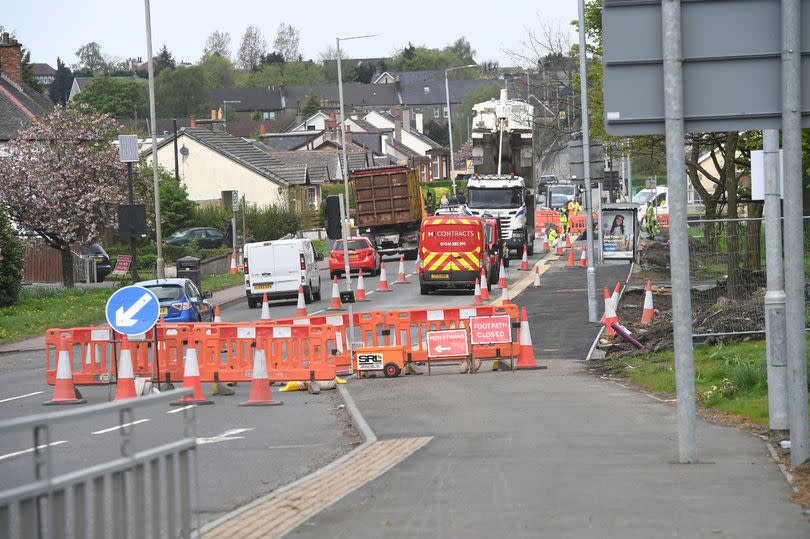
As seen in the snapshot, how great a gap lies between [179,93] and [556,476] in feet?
489

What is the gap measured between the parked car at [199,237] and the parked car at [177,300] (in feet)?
111

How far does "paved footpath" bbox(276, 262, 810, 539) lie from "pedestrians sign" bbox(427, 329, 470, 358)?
305 cm

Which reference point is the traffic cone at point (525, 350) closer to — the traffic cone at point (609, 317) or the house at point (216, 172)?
the traffic cone at point (609, 317)

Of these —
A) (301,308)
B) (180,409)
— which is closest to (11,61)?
(301,308)

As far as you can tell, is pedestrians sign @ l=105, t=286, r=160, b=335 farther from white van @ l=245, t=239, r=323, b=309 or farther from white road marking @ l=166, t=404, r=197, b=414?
white van @ l=245, t=239, r=323, b=309

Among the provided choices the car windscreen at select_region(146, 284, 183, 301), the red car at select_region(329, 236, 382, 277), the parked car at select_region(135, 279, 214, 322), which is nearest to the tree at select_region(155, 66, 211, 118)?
Result: the red car at select_region(329, 236, 382, 277)

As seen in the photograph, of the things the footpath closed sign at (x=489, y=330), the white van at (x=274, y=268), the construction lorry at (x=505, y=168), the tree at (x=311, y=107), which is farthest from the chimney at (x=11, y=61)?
the tree at (x=311, y=107)

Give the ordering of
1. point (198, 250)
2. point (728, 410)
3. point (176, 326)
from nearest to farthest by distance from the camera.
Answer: point (728, 410)
point (176, 326)
point (198, 250)

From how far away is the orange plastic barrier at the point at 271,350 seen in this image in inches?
774

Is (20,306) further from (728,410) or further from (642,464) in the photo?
(642,464)

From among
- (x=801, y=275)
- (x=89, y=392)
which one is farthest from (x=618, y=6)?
(x=89, y=392)

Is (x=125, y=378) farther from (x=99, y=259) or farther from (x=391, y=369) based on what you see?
(x=99, y=259)

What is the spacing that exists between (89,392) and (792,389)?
1321cm

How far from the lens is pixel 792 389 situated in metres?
10.2
